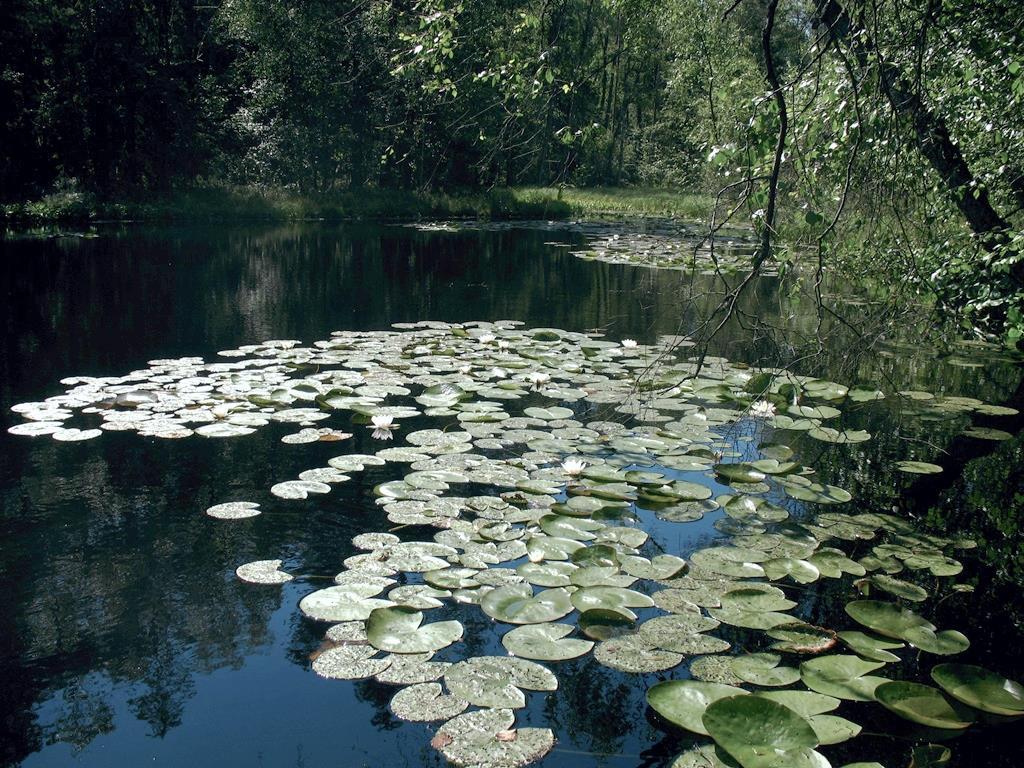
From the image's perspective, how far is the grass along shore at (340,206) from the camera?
15219mm

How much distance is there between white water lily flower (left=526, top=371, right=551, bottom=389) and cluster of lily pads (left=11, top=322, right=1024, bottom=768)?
2 cm

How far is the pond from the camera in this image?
2006 mm

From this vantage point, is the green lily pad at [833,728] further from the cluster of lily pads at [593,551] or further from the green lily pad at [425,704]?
the green lily pad at [425,704]

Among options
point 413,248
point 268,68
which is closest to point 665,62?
point 268,68

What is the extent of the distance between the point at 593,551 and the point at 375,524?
816 millimetres

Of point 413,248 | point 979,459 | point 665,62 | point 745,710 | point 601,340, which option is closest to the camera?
point 745,710

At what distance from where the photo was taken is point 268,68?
19188mm

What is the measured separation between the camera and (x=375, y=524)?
3.04m

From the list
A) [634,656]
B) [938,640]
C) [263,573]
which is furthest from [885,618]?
[263,573]

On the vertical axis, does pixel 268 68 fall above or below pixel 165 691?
above

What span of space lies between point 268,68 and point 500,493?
60.3 ft

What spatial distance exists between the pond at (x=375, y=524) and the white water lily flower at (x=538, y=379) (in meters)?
0.08

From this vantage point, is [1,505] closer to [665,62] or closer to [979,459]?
[979,459]

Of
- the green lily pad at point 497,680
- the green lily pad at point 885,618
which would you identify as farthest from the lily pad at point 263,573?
the green lily pad at point 885,618
